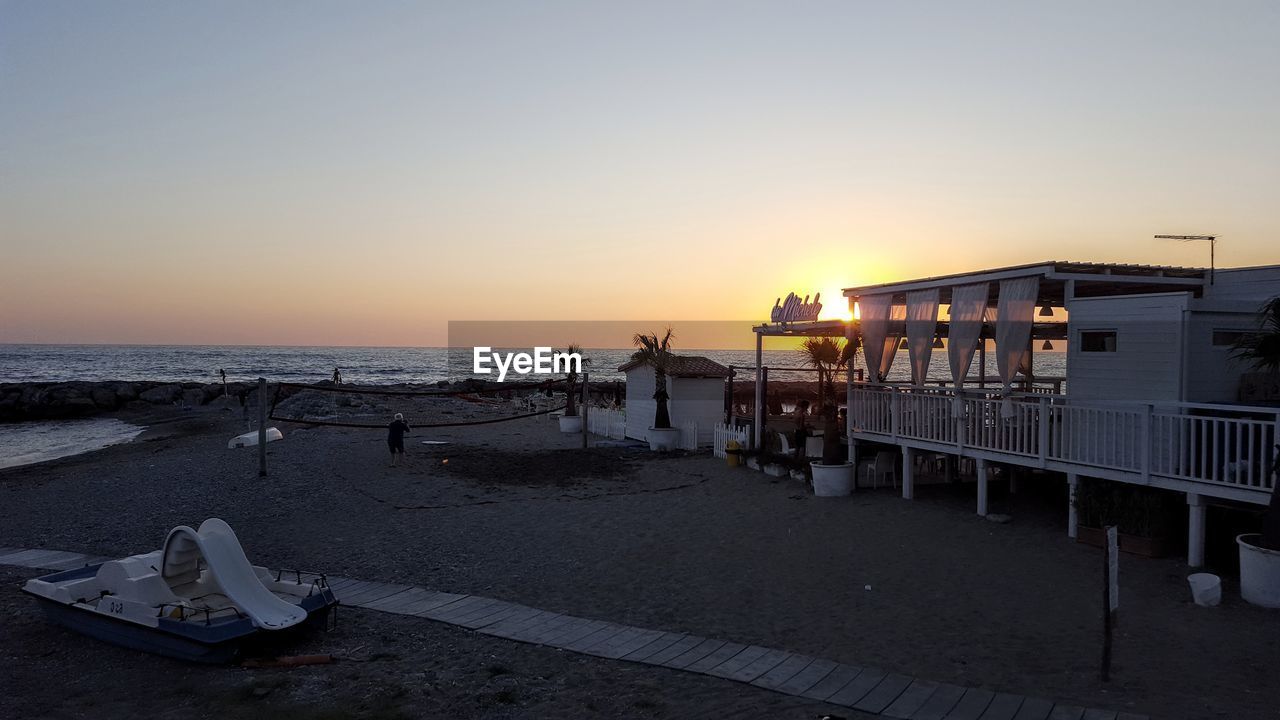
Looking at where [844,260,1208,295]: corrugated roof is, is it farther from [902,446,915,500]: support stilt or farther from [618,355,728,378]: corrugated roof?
[618,355,728,378]: corrugated roof

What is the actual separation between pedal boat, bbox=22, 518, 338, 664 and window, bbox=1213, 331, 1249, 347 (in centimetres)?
1133

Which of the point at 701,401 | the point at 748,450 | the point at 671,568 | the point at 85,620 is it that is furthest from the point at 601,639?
the point at 701,401

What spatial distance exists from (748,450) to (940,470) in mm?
4488

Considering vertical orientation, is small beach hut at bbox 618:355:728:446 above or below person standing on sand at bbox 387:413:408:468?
above

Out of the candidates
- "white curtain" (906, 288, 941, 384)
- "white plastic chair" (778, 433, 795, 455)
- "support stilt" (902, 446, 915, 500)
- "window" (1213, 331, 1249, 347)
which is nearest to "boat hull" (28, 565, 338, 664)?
"support stilt" (902, 446, 915, 500)

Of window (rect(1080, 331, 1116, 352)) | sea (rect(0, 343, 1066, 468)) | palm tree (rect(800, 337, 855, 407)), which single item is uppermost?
window (rect(1080, 331, 1116, 352))

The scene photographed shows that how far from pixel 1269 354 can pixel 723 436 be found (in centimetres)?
1284

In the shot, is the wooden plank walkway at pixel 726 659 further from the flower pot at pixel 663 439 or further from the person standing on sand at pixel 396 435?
the flower pot at pixel 663 439

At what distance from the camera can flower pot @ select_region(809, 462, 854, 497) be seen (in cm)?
1464

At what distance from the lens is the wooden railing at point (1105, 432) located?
9.16 metres

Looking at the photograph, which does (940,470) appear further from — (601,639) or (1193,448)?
(601,639)

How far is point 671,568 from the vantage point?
10.4m

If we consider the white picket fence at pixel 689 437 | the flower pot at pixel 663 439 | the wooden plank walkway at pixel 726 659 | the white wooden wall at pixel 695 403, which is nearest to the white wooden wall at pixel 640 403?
Result: the white wooden wall at pixel 695 403

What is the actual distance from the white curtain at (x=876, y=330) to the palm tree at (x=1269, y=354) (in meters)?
5.52
